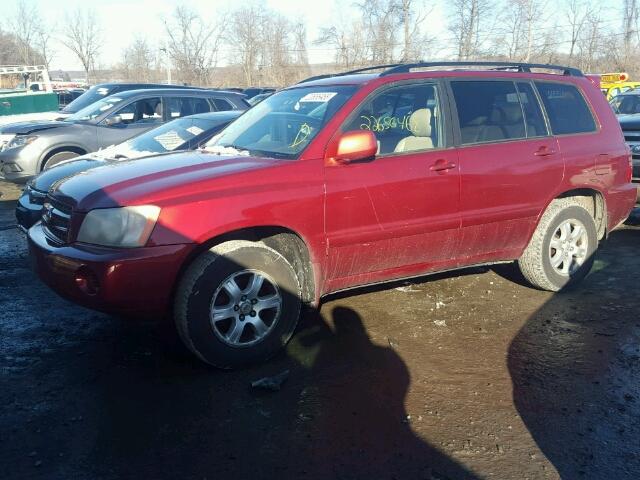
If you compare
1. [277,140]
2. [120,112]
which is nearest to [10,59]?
[120,112]

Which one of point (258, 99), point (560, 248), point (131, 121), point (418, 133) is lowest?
point (560, 248)

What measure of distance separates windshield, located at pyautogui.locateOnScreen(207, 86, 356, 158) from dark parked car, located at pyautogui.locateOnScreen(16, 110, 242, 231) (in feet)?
3.05

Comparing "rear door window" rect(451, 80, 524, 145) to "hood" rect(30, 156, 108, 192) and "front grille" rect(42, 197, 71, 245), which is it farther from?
"hood" rect(30, 156, 108, 192)

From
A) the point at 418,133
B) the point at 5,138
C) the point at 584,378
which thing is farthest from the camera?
the point at 5,138

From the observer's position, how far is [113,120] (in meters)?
8.87

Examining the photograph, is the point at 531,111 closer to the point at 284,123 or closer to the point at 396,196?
the point at 396,196

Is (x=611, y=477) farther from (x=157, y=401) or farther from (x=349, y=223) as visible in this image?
(x=157, y=401)

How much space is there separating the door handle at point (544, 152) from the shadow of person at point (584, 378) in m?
1.20

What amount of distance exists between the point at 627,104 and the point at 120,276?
11958mm

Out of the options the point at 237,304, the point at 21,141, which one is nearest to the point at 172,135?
the point at 21,141

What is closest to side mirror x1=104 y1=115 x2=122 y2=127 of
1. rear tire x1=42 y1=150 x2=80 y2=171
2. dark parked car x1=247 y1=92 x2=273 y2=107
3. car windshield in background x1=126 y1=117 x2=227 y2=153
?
rear tire x1=42 y1=150 x2=80 y2=171

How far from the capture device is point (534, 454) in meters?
2.72

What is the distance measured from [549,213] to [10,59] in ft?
177

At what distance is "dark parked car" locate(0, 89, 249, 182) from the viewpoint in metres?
8.42
